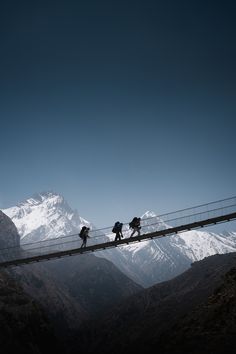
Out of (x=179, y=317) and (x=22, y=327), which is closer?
(x=22, y=327)

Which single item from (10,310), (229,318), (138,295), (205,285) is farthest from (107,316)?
(229,318)

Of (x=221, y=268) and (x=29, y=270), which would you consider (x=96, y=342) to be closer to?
(x=221, y=268)

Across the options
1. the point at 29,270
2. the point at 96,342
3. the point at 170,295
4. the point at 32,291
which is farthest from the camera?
the point at 29,270

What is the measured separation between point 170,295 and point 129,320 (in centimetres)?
1910

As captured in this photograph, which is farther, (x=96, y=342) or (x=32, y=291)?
(x=32, y=291)

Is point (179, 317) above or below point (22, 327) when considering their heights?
below

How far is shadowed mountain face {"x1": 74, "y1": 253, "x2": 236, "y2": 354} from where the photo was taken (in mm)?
31373

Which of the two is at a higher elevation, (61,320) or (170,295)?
(170,295)

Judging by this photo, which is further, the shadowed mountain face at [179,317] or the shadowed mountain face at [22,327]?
the shadowed mountain face at [22,327]

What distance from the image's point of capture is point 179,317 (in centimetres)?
7850

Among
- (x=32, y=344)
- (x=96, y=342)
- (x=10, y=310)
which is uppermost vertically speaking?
(x=10, y=310)

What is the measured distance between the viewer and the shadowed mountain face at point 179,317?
103 feet

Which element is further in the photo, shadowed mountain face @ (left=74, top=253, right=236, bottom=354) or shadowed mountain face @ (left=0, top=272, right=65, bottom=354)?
shadowed mountain face @ (left=0, top=272, right=65, bottom=354)

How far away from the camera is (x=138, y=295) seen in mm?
144750
